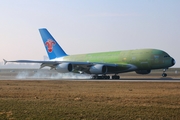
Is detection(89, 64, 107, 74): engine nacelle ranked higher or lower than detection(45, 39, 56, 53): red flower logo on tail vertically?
lower

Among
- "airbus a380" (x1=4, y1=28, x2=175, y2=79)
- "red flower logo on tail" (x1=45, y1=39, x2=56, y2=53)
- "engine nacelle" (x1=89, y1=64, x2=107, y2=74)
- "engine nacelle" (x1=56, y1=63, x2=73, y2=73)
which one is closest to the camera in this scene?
"airbus a380" (x1=4, y1=28, x2=175, y2=79)

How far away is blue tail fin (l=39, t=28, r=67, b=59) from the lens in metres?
64.4

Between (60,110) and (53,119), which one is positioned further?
(60,110)

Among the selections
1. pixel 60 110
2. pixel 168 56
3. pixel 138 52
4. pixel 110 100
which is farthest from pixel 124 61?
pixel 60 110

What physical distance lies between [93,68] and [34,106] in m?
34.9

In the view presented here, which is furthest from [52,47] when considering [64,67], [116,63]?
[116,63]

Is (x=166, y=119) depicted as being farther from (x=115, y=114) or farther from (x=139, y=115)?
(x=115, y=114)

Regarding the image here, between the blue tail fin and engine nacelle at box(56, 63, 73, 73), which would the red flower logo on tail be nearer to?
the blue tail fin

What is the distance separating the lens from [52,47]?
64312mm

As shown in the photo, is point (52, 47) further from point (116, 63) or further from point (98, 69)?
point (116, 63)

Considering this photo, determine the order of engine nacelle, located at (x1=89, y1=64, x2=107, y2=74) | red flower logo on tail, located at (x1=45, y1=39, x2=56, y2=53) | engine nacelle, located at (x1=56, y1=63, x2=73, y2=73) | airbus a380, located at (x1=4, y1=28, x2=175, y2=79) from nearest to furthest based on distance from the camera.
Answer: airbus a380, located at (x1=4, y1=28, x2=175, y2=79) → engine nacelle, located at (x1=89, y1=64, x2=107, y2=74) → engine nacelle, located at (x1=56, y1=63, x2=73, y2=73) → red flower logo on tail, located at (x1=45, y1=39, x2=56, y2=53)

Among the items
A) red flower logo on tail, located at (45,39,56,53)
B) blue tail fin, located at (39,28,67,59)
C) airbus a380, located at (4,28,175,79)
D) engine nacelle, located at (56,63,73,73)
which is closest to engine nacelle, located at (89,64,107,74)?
airbus a380, located at (4,28,175,79)

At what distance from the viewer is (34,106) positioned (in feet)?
61.5

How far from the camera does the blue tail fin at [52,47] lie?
211 feet
